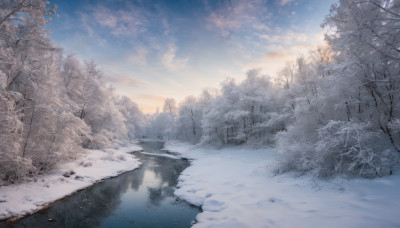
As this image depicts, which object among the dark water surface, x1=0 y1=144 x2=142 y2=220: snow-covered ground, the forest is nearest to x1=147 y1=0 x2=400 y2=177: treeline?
the forest

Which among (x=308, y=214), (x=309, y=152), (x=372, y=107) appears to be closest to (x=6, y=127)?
(x=308, y=214)

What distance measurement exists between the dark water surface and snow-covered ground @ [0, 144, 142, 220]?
0.51m

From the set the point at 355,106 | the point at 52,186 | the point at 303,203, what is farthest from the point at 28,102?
the point at 355,106

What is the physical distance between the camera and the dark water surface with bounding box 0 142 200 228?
8.18 metres

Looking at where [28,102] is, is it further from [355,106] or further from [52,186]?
[355,106]

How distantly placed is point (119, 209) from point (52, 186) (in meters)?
4.44

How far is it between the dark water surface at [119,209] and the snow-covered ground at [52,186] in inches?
20.2

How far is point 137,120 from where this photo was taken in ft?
227

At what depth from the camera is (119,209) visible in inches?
389

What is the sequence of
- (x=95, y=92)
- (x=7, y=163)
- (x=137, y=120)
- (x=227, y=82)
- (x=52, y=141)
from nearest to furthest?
1. (x=7, y=163)
2. (x=52, y=141)
3. (x=95, y=92)
4. (x=227, y=82)
5. (x=137, y=120)

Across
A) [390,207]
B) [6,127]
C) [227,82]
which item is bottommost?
[390,207]

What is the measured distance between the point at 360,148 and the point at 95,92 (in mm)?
26797

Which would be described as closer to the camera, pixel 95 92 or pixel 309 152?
pixel 309 152

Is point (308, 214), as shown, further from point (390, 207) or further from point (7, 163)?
point (7, 163)
